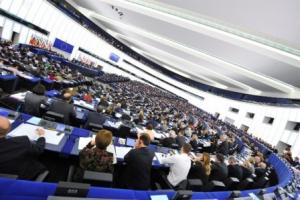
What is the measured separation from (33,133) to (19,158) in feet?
3.70

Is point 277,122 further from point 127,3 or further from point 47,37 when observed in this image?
point 47,37

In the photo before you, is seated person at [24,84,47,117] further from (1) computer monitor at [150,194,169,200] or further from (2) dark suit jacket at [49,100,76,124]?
(1) computer monitor at [150,194,169,200]

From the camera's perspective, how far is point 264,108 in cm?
2719

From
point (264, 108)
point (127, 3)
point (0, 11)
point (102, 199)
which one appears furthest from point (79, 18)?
point (102, 199)

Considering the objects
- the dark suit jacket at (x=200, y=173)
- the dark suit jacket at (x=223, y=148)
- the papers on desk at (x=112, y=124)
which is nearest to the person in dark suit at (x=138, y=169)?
the dark suit jacket at (x=200, y=173)

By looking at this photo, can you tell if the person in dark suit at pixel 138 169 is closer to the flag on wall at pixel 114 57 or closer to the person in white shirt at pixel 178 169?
the person in white shirt at pixel 178 169

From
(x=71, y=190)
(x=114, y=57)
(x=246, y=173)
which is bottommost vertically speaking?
(x=246, y=173)

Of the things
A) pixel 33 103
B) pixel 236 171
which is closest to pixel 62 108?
pixel 33 103

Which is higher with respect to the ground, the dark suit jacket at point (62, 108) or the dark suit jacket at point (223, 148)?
the dark suit jacket at point (62, 108)

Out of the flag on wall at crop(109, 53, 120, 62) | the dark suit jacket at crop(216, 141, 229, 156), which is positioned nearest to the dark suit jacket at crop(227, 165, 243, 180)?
the dark suit jacket at crop(216, 141, 229, 156)

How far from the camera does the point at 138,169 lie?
3.51 meters

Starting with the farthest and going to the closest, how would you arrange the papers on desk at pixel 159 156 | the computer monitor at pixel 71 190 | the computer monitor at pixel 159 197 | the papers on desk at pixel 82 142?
the papers on desk at pixel 159 156 < the papers on desk at pixel 82 142 < the computer monitor at pixel 159 197 < the computer monitor at pixel 71 190

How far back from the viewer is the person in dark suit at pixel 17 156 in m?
2.38

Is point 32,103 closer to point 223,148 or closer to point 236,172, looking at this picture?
point 236,172
